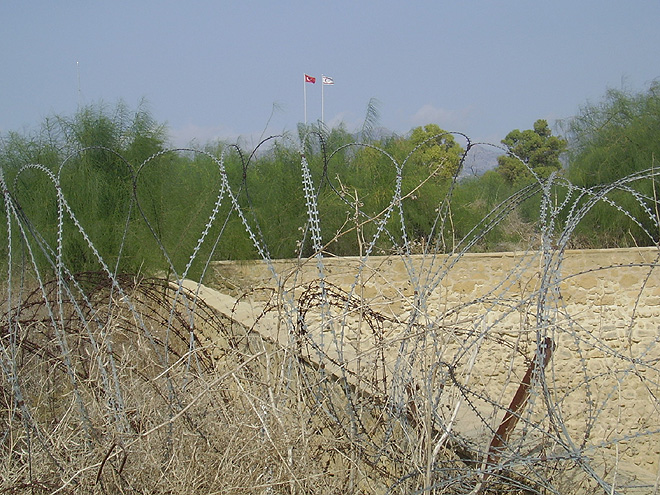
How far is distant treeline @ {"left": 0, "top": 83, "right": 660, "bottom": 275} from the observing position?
10.9 m

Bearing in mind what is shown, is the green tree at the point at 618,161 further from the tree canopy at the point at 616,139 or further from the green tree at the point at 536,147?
the green tree at the point at 536,147

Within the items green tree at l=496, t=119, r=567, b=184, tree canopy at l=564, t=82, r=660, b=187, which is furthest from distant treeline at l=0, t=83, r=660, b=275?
green tree at l=496, t=119, r=567, b=184

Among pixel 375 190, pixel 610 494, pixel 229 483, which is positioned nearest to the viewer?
pixel 610 494

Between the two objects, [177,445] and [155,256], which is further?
[155,256]

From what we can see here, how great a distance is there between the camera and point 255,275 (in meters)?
11.7

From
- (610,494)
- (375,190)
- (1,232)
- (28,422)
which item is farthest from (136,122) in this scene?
(610,494)

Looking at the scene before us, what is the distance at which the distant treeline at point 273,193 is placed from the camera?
35.6 ft

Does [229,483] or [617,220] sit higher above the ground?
[617,220]

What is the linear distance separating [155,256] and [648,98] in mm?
11619

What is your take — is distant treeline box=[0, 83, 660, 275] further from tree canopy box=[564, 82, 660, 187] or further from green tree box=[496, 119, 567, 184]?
green tree box=[496, 119, 567, 184]

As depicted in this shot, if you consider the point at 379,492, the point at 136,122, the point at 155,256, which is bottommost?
the point at 379,492

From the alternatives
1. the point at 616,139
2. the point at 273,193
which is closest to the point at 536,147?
the point at 616,139

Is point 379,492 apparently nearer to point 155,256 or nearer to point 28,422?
point 28,422

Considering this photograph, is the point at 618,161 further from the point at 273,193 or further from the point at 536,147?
the point at 536,147
